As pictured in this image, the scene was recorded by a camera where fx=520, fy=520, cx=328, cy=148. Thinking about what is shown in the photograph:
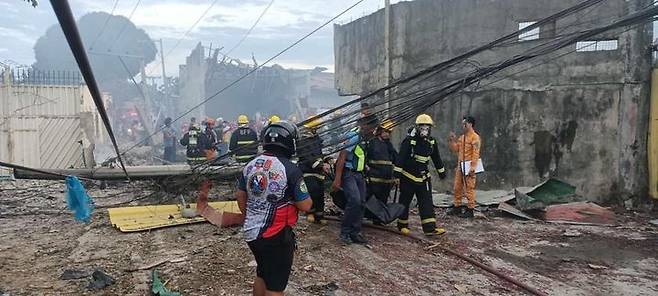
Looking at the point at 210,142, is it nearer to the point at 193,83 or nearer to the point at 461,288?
the point at 461,288

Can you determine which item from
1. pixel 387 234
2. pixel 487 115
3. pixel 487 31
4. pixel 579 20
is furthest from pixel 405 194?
pixel 579 20

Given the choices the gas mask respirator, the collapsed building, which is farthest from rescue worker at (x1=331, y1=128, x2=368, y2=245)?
the collapsed building

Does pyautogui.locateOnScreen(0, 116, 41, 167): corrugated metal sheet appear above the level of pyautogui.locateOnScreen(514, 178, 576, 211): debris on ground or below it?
above

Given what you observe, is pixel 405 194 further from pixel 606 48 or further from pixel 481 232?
pixel 606 48

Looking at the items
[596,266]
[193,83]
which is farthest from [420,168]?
[193,83]

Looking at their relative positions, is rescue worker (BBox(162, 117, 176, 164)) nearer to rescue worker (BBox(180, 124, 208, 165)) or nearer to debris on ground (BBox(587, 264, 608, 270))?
rescue worker (BBox(180, 124, 208, 165))

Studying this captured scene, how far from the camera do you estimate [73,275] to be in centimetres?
512

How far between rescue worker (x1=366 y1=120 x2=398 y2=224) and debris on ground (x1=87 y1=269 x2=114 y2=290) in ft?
12.0

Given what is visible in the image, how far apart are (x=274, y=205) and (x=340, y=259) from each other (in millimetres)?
2493

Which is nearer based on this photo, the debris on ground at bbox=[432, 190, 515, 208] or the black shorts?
the black shorts

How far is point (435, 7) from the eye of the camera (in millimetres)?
10188

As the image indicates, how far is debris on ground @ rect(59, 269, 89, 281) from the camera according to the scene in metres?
5.09

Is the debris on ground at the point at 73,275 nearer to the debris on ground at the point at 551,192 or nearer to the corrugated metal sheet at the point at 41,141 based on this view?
the debris on ground at the point at 551,192

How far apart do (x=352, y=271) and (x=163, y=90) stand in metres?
32.7
